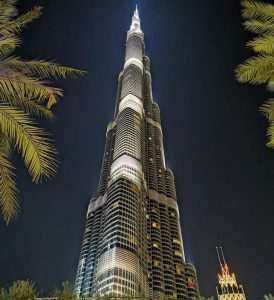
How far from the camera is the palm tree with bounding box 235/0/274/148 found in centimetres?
905

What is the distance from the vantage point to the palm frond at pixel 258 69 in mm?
9086

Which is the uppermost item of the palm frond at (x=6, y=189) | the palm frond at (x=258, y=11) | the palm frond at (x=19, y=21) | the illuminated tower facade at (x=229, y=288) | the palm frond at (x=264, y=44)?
the illuminated tower facade at (x=229, y=288)

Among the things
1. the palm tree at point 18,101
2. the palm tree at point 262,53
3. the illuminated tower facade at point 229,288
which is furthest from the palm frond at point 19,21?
the illuminated tower facade at point 229,288

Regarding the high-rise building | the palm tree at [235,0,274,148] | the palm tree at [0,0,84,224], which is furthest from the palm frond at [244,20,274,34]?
the high-rise building

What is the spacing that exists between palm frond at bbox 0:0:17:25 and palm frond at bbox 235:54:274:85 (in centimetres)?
693

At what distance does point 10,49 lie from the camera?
7.55 m

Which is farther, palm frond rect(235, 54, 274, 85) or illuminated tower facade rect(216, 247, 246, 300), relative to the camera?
illuminated tower facade rect(216, 247, 246, 300)

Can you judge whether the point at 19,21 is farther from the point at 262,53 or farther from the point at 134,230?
the point at 134,230

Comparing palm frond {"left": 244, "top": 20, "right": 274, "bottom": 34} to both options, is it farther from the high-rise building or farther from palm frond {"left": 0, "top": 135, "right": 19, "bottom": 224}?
the high-rise building

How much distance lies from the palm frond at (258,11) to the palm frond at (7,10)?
7.19 m

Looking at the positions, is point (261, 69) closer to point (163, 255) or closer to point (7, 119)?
Answer: point (7, 119)

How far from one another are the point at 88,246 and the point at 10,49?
12929 centimetres

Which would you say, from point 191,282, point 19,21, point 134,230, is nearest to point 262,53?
point 19,21

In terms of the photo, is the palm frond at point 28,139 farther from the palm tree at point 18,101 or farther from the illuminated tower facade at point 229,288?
the illuminated tower facade at point 229,288
